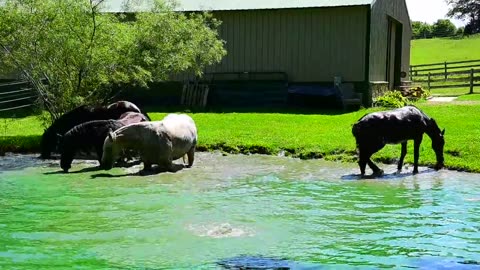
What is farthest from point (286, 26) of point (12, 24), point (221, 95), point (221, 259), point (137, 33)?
point (221, 259)

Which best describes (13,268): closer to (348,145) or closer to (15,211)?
(15,211)

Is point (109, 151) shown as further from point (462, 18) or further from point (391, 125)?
point (462, 18)

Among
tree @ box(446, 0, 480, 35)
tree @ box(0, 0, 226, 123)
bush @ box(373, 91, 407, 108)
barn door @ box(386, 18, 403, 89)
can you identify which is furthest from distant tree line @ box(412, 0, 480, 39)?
tree @ box(0, 0, 226, 123)

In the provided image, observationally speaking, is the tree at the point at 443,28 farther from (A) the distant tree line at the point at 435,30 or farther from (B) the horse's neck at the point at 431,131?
(B) the horse's neck at the point at 431,131

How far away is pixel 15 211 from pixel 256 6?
17880 millimetres

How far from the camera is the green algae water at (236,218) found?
24.5 feet

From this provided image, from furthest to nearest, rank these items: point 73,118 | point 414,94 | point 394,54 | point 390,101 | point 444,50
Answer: point 444,50, point 394,54, point 414,94, point 390,101, point 73,118

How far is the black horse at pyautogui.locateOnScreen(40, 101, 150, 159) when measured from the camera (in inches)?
621

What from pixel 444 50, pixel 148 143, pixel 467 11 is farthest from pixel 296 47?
pixel 467 11

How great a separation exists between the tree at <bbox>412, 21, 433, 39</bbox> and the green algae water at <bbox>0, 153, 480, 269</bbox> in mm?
71434

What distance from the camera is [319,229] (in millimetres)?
8742

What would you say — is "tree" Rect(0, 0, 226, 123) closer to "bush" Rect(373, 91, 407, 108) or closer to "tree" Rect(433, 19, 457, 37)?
"bush" Rect(373, 91, 407, 108)

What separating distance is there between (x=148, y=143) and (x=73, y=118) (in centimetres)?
341

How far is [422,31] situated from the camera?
276ft
